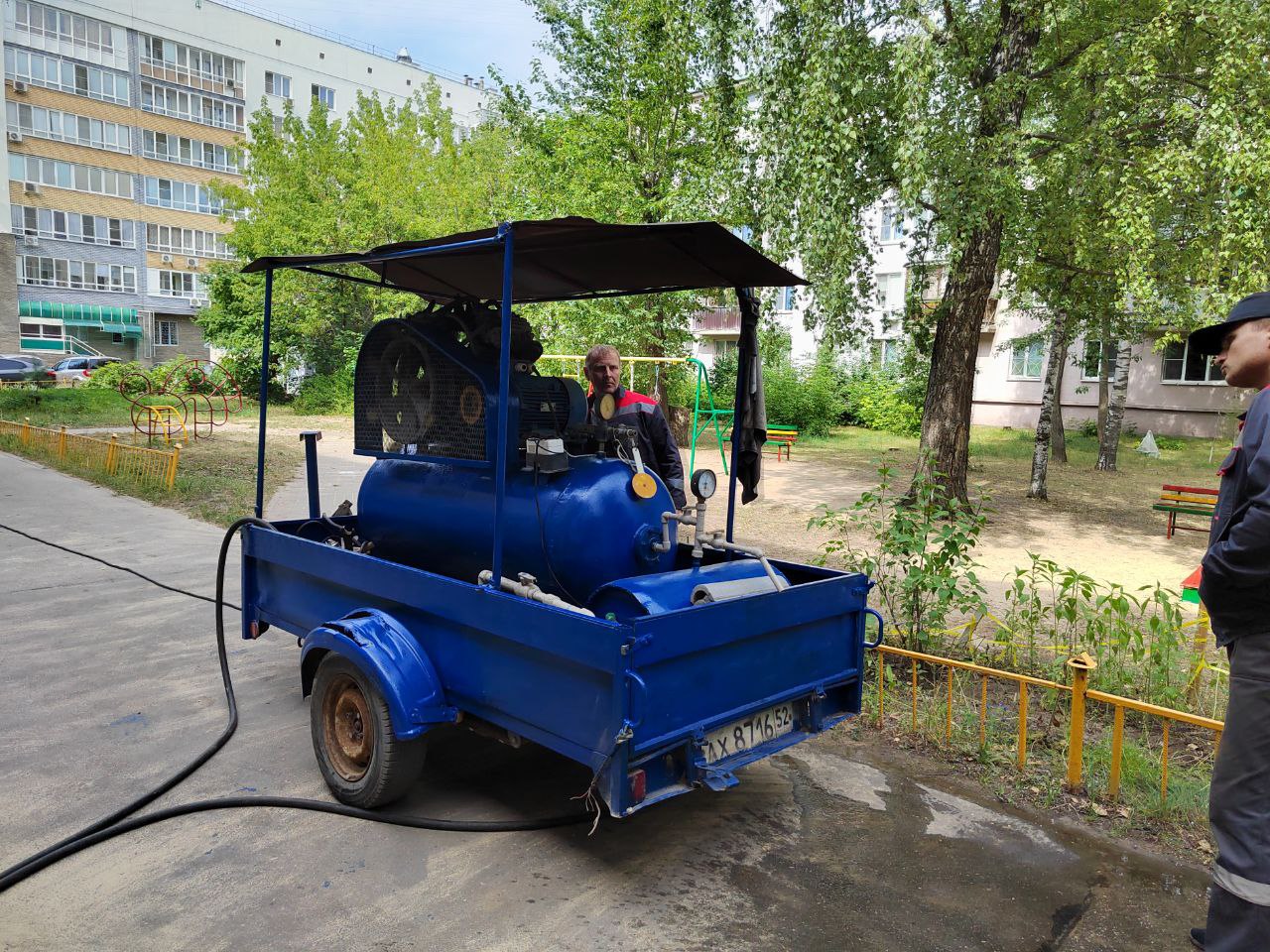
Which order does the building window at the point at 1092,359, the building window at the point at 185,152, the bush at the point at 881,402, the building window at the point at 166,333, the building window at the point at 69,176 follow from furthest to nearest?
the building window at the point at 166,333 < the building window at the point at 185,152 < the building window at the point at 69,176 < the bush at the point at 881,402 < the building window at the point at 1092,359

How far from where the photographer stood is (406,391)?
14.2ft

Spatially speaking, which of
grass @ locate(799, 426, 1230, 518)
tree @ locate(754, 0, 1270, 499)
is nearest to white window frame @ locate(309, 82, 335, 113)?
grass @ locate(799, 426, 1230, 518)

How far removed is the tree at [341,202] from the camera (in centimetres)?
2803

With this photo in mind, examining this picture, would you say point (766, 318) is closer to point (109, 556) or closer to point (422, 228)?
point (109, 556)

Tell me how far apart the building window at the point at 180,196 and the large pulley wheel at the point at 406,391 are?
48.8 meters

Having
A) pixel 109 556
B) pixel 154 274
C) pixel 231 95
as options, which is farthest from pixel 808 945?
pixel 231 95

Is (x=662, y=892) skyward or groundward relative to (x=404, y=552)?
groundward

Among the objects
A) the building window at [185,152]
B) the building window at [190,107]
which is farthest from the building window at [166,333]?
the building window at [190,107]

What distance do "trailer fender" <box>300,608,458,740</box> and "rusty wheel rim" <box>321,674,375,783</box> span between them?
9.2 inches

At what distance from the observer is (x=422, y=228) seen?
27.1 meters

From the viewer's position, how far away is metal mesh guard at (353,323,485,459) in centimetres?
402

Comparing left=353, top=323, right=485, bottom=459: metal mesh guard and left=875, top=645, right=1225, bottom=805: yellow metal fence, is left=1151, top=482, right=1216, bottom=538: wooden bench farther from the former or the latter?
left=353, top=323, right=485, bottom=459: metal mesh guard

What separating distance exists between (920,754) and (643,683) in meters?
2.30

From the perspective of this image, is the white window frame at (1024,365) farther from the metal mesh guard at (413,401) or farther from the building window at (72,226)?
the building window at (72,226)
